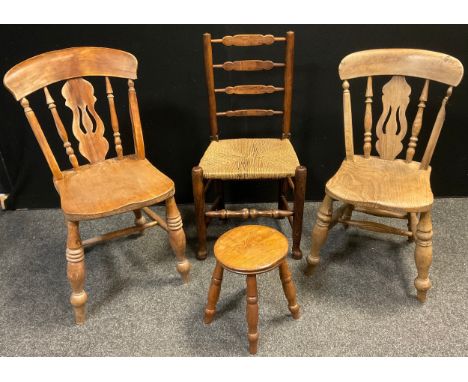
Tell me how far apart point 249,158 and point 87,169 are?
2.73ft

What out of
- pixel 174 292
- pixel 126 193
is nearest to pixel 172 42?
pixel 126 193

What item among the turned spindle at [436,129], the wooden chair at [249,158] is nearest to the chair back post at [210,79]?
the wooden chair at [249,158]

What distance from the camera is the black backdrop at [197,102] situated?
2.24 metres

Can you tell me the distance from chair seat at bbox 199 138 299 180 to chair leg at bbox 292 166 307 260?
1.8 inches

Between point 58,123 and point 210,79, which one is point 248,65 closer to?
point 210,79

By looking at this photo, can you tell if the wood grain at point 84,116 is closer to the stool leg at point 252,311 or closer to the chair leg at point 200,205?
the chair leg at point 200,205

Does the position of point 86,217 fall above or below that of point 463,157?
above

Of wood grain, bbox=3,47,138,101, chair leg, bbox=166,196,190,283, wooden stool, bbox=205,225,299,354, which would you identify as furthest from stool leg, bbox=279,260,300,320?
wood grain, bbox=3,47,138,101

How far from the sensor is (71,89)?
1946 millimetres

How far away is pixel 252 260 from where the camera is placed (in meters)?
1.55

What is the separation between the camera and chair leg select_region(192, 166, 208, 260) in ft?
6.36

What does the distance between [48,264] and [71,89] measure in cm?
101

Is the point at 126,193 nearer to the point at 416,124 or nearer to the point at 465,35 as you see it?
the point at 416,124

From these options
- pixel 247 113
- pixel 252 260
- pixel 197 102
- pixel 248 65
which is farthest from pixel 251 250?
pixel 197 102
